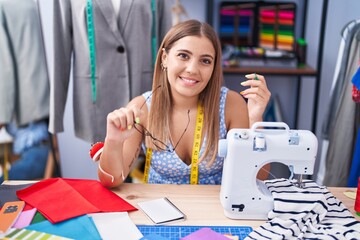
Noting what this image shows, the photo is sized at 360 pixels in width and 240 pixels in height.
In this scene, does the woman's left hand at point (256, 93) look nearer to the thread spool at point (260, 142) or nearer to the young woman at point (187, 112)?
the young woman at point (187, 112)

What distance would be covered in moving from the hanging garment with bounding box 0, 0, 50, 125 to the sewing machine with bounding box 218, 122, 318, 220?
64.5 inches

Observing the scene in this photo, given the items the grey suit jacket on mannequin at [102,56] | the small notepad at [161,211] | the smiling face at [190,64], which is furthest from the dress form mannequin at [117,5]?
the small notepad at [161,211]

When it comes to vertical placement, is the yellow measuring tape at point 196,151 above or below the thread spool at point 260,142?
below

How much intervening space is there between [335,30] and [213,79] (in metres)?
1.63

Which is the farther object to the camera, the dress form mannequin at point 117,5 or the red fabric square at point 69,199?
the dress form mannequin at point 117,5

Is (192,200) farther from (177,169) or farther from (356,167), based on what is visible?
(356,167)

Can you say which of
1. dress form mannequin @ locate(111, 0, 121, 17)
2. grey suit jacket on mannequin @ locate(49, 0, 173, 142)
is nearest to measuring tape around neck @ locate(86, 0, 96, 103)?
grey suit jacket on mannequin @ locate(49, 0, 173, 142)

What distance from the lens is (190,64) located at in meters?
1.55

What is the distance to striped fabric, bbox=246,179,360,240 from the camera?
1162mm

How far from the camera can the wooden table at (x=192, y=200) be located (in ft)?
4.12

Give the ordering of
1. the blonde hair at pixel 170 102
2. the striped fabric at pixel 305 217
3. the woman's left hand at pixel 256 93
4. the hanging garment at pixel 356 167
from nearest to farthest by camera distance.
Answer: the striped fabric at pixel 305 217 < the woman's left hand at pixel 256 93 < the blonde hair at pixel 170 102 < the hanging garment at pixel 356 167

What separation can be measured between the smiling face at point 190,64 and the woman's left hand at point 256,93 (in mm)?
182

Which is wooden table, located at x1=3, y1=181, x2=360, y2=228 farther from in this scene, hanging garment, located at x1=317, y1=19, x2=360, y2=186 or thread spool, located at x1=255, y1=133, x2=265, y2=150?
hanging garment, located at x1=317, y1=19, x2=360, y2=186

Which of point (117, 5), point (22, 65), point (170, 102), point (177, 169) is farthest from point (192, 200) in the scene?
point (22, 65)
